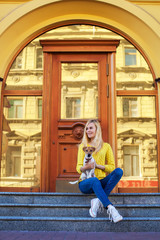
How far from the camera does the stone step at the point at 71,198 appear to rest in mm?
4059

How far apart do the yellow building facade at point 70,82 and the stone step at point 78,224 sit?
145cm

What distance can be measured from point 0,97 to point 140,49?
3071mm

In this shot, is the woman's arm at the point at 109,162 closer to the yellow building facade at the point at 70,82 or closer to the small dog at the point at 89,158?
the small dog at the point at 89,158

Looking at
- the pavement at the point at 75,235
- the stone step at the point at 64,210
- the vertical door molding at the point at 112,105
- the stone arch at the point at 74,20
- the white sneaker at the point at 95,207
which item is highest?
the stone arch at the point at 74,20

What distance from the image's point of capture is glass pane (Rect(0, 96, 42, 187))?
532 cm

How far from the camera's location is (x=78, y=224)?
3553 mm

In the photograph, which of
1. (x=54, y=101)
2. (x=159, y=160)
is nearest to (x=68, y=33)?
(x=54, y=101)

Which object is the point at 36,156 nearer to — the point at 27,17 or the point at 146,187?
the point at 146,187

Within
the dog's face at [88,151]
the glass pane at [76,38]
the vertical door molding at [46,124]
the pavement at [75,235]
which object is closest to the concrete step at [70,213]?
the pavement at [75,235]

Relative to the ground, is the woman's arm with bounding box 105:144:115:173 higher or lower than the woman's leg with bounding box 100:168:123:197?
higher

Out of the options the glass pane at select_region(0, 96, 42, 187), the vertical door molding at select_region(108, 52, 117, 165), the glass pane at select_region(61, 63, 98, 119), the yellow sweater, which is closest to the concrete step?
the yellow sweater

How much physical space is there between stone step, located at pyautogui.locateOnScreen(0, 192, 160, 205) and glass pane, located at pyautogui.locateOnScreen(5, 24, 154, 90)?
7.59 feet

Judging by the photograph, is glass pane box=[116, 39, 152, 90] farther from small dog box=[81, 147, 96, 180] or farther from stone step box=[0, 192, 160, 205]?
stone step box=[0, 192, 160, 205]

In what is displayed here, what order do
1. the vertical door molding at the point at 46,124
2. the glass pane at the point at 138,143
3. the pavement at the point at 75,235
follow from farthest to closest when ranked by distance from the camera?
the glass pane at the point at 138,143
the vertical door molding at the point at 46,124
the pavement at the point at 75,235
